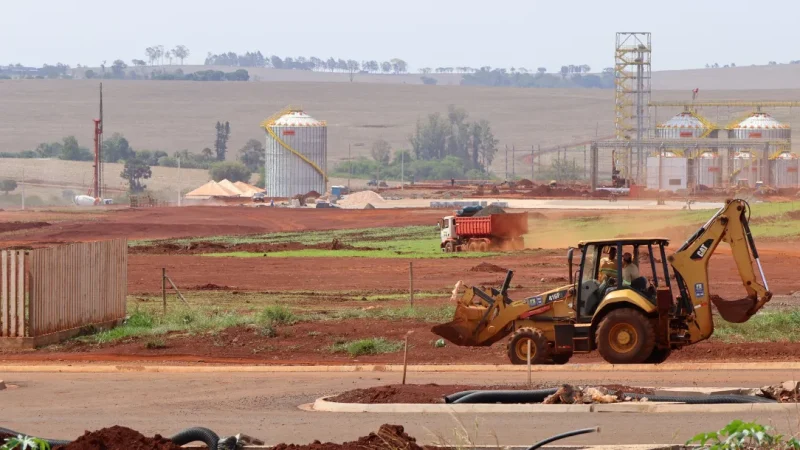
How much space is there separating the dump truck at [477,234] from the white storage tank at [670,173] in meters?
53.3

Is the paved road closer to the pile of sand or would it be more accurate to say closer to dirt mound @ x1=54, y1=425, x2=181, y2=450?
dirt mound @ x1=54, y1=425, x2=181, y2=450

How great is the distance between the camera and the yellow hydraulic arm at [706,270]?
19.0 metres

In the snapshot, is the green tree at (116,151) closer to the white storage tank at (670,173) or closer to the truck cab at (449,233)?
the white storage tank at (670,173)

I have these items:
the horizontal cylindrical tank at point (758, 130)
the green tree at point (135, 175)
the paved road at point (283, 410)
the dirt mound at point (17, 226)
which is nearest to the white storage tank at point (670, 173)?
the horizontal cylindrical tank at point (758, 130)

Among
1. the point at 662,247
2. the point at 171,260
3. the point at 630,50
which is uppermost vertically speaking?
the point at 630,50

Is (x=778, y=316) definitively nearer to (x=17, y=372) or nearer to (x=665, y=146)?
(x=17, y=372)

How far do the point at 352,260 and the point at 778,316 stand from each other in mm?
25433

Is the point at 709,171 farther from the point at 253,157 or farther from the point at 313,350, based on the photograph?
the point at 313,350

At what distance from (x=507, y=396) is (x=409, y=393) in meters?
1.25

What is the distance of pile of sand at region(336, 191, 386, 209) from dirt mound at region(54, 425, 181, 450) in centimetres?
8935

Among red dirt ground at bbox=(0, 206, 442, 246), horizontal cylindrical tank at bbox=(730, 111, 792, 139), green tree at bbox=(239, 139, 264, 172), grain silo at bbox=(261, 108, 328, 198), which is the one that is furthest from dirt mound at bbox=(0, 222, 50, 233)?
green tree at bbox=(239, 139, 264, 172)

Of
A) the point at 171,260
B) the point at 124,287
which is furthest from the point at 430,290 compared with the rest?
the point at 171,260

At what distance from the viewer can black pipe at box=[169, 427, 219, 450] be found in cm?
1138

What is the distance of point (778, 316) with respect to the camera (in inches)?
989
